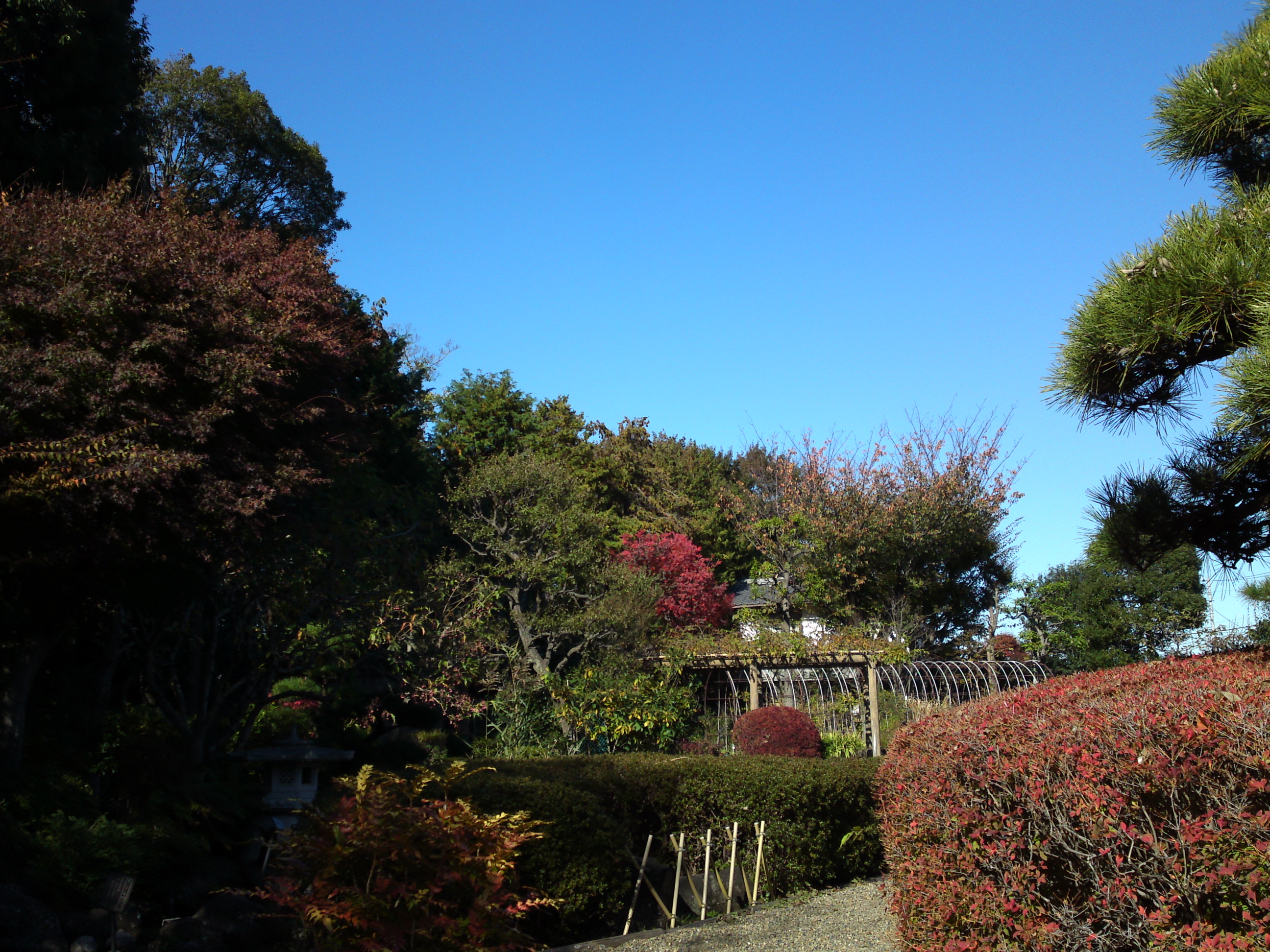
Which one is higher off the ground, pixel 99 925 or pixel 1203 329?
pixel 1203 329

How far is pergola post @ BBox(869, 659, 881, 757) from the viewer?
11.6 meters

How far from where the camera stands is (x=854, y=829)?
714cm

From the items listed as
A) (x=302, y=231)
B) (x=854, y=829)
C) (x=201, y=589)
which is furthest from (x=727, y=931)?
(x=302, y=231)

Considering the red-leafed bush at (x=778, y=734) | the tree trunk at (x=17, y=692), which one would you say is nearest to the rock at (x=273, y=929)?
the tree trunk at (x=17, y=692)

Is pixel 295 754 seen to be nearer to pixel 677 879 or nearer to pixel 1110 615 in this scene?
pixel 677 879

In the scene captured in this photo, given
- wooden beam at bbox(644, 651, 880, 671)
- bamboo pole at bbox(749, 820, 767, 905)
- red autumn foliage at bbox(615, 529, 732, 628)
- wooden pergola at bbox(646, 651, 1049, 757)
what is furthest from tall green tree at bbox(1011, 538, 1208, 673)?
bamboo pole at bbox(749, 820, 767, 905)

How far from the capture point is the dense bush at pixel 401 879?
366 centimetres

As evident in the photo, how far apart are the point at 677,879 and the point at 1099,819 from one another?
138 inches

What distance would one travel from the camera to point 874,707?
11.7 metres

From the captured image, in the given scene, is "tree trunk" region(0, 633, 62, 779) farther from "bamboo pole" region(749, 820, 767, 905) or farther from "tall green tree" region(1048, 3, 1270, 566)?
"tall green tree" region(1048, 3, 1270, 566)

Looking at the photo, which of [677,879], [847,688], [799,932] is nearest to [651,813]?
[677,879]

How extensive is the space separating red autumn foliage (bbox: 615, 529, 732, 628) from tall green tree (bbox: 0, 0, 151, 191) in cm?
1059

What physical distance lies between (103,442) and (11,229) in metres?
1.67

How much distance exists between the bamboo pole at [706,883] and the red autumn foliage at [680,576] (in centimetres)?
1024
